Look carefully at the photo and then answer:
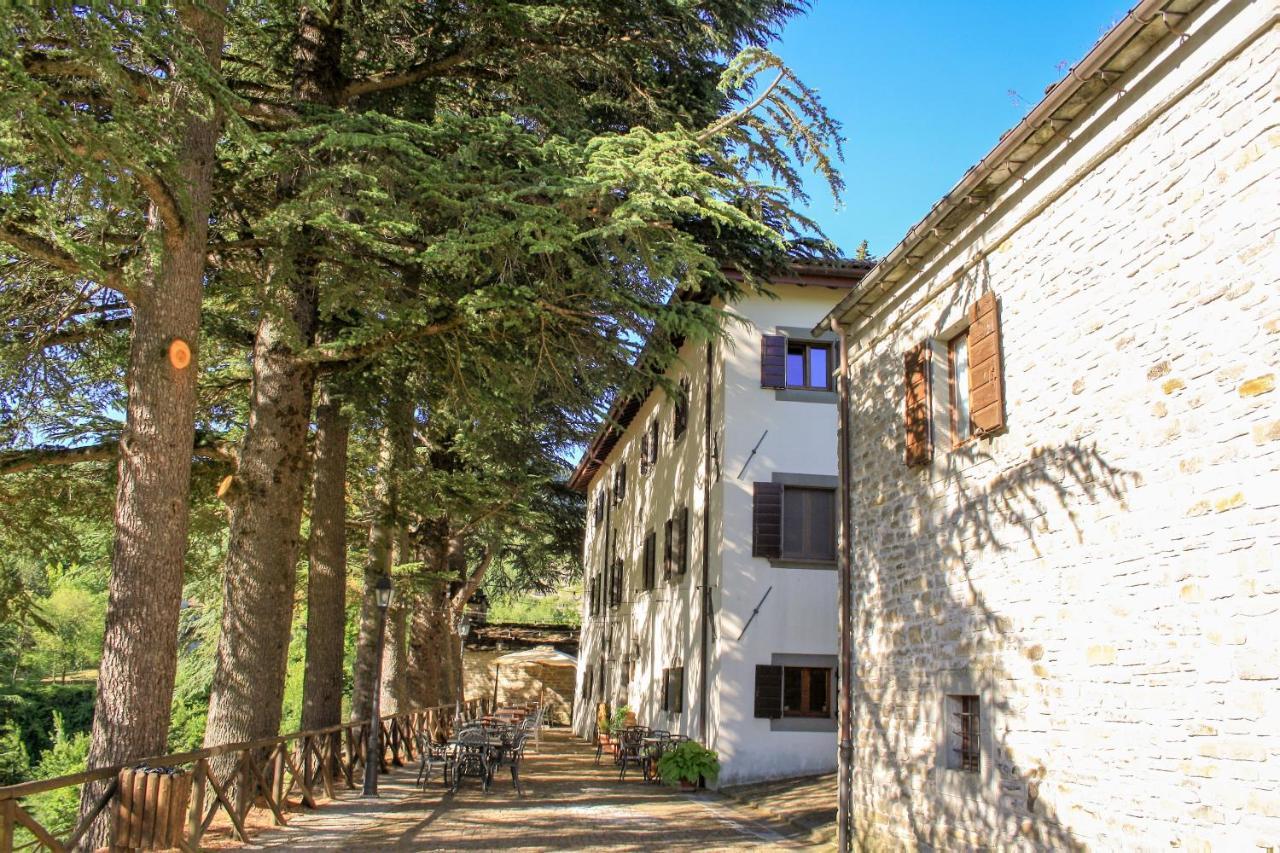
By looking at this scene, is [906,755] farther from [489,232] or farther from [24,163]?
[24,163]

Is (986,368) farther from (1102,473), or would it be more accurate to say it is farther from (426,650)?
(426,650)

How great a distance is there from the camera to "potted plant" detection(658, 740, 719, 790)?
15.0 metres

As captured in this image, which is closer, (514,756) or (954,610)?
(954,610)

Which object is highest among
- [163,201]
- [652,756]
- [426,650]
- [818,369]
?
[818,369]

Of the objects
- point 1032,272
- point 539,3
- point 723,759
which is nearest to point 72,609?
point 723,759

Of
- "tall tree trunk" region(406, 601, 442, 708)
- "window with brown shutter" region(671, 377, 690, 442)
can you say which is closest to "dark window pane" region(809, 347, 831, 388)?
"window with brown shutter" region(671, 377, 690, 442)

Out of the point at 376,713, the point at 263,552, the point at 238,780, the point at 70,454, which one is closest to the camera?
the point at 238,780

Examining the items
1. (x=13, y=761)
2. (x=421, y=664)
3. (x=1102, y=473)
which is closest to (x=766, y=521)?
(x=421, y=664)

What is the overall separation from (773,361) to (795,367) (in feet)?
1.48

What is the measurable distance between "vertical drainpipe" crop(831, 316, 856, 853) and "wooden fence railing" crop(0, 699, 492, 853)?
19.0 ft

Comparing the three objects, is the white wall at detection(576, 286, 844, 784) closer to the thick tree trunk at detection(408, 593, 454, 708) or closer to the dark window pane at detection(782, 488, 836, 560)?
the dark window pane at detection(782, 488, 836, 560)

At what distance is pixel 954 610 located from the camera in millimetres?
8438

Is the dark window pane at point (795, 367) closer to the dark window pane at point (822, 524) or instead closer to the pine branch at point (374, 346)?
the dark window pane at point (822, 524)

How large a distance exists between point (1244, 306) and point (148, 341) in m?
7.99
